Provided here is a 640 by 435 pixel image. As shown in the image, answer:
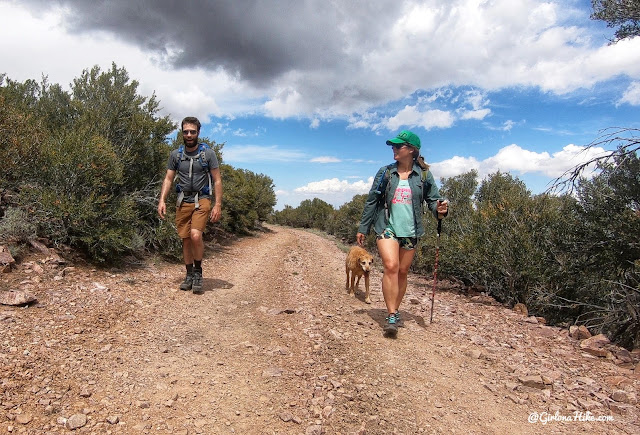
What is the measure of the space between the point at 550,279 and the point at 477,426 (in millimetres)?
4527

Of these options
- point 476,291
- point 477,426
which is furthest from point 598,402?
point 476,291

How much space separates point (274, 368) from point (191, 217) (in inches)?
112

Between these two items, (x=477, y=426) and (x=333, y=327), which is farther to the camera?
(x=333, y=327)

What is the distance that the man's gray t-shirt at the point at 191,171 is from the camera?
5.02 meters

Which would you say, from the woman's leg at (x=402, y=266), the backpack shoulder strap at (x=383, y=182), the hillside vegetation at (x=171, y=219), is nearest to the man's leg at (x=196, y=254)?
the hillside vegetation at (x=171, y=219)

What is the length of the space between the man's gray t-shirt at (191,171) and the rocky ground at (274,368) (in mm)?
1479

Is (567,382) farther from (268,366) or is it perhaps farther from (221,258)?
(221,258)

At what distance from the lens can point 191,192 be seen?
5.05 meters

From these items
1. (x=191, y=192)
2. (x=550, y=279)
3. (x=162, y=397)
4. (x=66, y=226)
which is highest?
(x=191, y=192)

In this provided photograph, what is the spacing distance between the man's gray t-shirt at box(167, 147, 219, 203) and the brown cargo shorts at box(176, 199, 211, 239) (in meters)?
0.09

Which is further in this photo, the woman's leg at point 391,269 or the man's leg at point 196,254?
the man's leg at point 196,254

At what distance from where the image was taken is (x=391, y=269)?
3.90 m

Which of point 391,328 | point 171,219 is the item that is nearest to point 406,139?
point 391,328

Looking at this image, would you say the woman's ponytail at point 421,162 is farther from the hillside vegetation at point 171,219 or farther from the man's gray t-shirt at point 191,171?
the man's gray t-shirt at point 191,171
